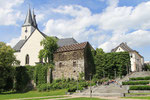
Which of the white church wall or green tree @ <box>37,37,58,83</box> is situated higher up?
the white church wall

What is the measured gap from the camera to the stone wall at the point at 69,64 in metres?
40.1

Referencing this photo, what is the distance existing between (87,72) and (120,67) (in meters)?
7.63

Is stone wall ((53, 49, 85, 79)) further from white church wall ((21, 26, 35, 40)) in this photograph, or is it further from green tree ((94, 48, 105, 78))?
white church wall ((21, 26, 35, 40))

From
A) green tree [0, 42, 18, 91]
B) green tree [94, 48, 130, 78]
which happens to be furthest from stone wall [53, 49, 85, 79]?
green tree [0, 42, 18, 91]

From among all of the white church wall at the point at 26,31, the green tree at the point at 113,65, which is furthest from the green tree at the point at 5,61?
the white church wall at the point at 26,31

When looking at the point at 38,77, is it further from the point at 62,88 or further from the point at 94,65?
the point at 94,65

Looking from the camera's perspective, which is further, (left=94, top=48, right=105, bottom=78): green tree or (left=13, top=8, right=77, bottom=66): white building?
(left=13, top=8, right=77, bottom=66): white building

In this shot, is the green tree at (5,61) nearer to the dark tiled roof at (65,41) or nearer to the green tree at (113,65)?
the dark tiled roof at (65,41)

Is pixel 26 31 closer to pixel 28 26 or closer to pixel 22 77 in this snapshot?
pixel 28 26

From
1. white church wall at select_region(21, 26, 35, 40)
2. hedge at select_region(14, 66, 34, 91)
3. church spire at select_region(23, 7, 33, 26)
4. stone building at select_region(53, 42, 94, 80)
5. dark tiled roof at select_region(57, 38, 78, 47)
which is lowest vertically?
hedge at select_region(14, 66, 34, 91)

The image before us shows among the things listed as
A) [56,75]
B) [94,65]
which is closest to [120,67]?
[94,65]

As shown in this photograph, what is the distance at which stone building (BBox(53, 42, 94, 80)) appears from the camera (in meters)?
40.1

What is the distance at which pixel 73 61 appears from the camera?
41.1 metres

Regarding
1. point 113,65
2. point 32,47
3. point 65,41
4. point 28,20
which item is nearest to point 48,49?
point 32,47
